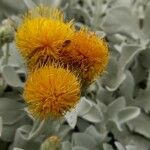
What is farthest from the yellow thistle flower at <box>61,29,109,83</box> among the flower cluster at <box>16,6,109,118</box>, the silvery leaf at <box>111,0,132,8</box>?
the silvery leaf at <box>111,0,132,8</box>

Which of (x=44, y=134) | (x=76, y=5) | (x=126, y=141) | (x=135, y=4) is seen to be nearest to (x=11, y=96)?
(x=44, y=134)

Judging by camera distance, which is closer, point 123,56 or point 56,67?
point 56,67

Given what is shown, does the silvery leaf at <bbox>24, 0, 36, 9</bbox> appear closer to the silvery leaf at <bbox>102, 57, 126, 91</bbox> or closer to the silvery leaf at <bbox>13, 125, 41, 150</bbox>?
the silvery leaf at <bbox>102, 57, 126, 91</bbox>

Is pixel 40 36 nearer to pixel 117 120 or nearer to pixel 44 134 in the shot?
pixel 44 134

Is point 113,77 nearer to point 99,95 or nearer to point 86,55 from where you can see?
point 99,95

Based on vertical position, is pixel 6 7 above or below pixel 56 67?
above

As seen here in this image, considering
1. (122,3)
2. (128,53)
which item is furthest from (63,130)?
(122,3)

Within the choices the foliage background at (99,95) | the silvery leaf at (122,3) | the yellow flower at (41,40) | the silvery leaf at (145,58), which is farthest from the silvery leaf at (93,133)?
the silvery leaf at (122,3)

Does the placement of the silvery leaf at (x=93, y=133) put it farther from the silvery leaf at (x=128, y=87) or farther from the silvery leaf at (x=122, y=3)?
the silvery leaf at (x=122, y=3)
